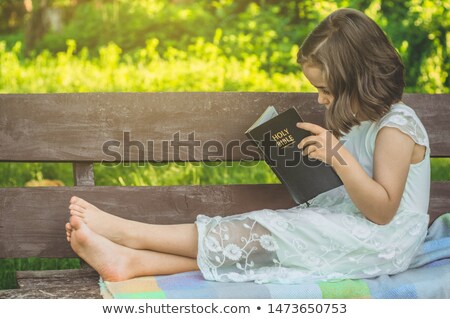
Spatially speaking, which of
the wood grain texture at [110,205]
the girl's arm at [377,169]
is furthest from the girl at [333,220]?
the wood grain texture at [110,205]

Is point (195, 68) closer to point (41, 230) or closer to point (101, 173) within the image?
point (101, 173)

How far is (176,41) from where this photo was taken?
7352 mm

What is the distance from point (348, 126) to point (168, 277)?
0.81 metres

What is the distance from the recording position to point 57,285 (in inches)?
94.7

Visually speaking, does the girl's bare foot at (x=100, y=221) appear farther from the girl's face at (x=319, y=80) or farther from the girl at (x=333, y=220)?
the girl's face at (x=319, y=80)

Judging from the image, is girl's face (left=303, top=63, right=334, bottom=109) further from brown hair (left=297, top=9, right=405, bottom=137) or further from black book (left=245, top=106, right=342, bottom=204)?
black book (left=245, top=106, right=342, bottom=204)

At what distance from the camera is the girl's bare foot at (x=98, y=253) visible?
2.32 metres

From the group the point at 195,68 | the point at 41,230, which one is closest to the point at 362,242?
the point at 41,230

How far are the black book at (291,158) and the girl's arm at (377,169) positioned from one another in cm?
6

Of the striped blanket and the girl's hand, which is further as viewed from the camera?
the girl's hand

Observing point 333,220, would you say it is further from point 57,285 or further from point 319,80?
point 57,285

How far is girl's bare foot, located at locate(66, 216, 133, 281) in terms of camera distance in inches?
91.2

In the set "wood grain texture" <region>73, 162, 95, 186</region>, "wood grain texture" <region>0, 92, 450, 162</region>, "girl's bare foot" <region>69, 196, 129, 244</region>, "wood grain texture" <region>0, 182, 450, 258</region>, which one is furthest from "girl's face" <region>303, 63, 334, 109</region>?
"wood grain texture" <region>73, 162, 95, 186</region>

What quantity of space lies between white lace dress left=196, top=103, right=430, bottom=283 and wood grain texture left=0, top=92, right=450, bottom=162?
1.65ft
